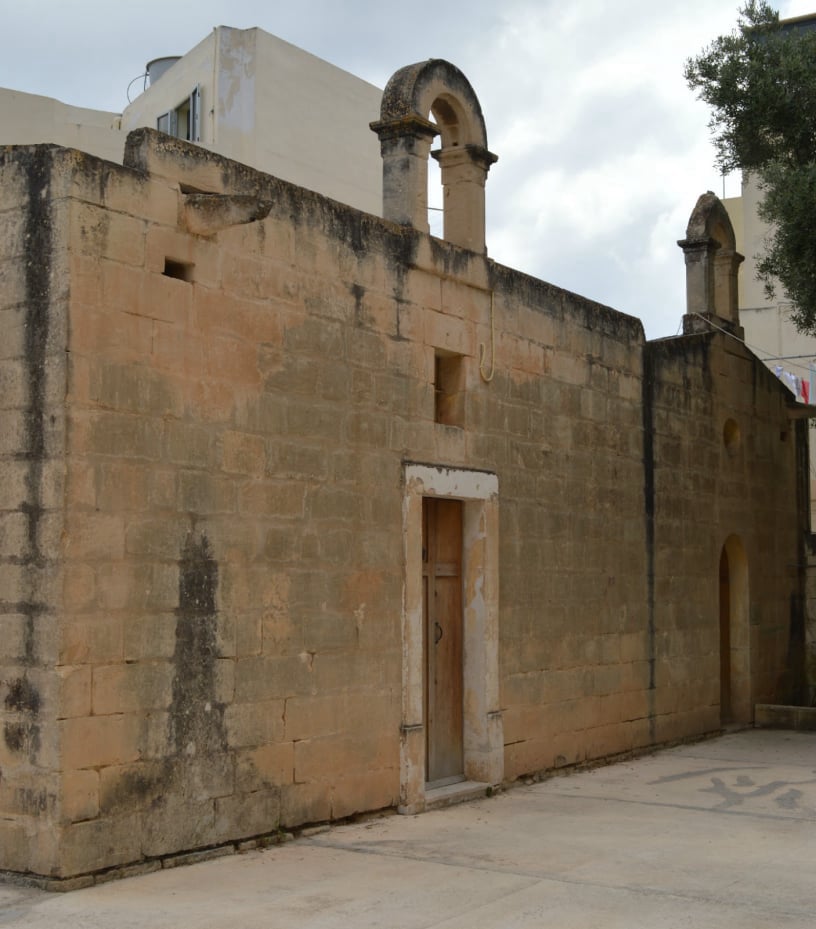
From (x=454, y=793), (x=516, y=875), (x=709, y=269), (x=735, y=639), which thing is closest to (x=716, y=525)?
(x=735, y=639)

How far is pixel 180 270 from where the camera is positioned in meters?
6.97

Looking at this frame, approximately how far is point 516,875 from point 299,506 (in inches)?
94.4

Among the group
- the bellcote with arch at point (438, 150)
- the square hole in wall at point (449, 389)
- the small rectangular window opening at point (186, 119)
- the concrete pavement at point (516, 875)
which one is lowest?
the concrete pavement at point (516, 875)

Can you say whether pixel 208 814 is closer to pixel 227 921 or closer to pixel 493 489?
pixel 227 921

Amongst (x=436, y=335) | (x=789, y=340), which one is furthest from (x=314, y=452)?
(x=789, y=340)

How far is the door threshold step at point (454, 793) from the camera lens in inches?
333

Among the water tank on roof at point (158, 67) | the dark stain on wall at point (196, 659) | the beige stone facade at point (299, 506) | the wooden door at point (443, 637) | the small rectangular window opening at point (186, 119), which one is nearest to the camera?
the beige stone facade at point (299, 506)

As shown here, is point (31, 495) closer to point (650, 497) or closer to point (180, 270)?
point (180, 270)

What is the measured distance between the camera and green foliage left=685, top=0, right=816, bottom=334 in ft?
38.4

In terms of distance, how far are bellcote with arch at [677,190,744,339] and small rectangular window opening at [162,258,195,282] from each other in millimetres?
7350

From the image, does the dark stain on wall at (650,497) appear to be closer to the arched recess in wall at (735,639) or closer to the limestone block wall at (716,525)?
the limestone block wall at (716,525)

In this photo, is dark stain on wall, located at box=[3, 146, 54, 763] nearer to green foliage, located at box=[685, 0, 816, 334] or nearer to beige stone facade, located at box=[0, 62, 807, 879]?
beige stone facade, located at box=[0, 62, 807, 879]

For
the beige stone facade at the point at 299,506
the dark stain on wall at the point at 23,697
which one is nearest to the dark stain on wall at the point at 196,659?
the beige stone facade at the point at 299,506

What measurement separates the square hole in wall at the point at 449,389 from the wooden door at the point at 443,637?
2.02 feet
